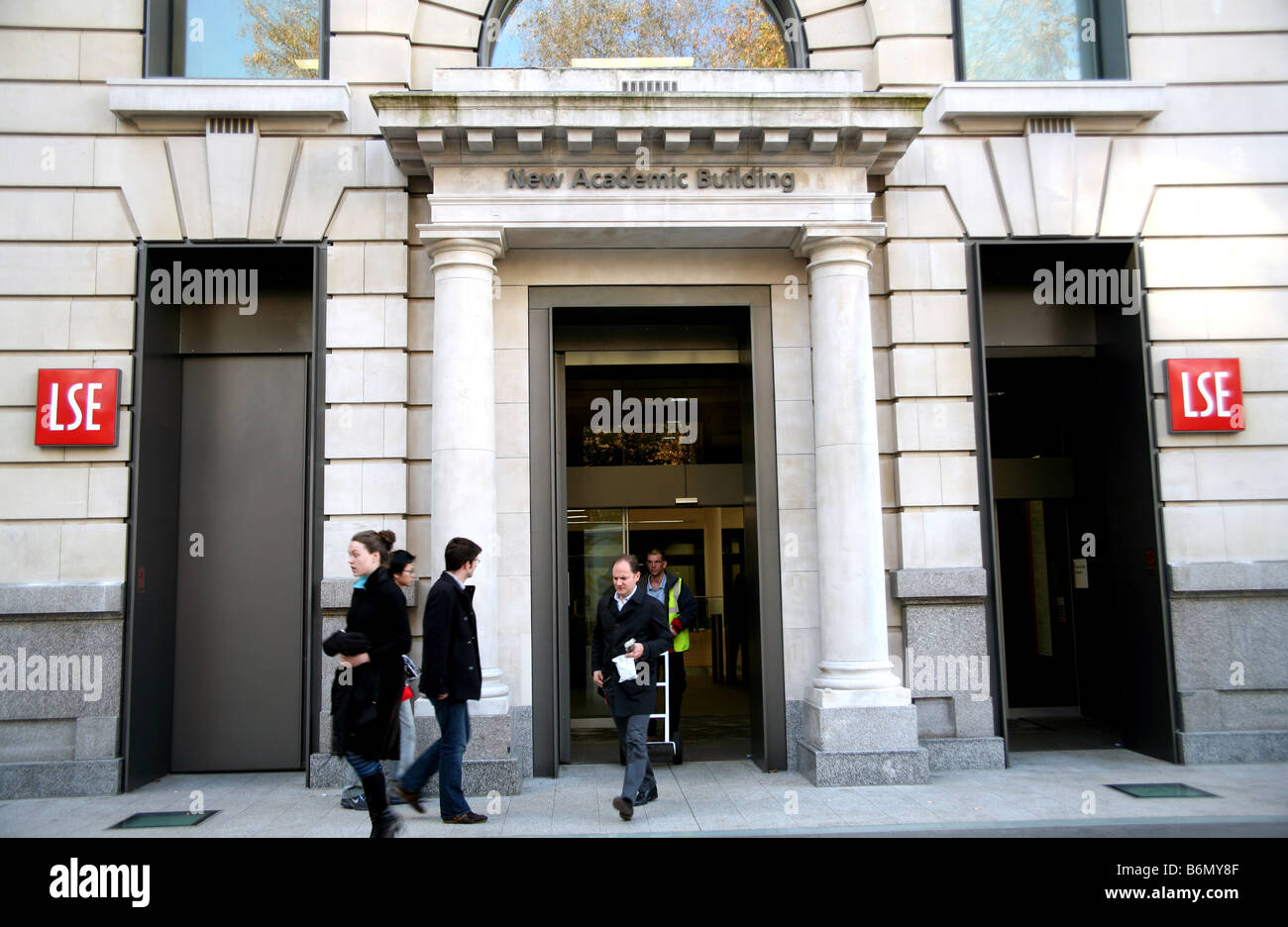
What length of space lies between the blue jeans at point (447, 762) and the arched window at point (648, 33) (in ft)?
22.8

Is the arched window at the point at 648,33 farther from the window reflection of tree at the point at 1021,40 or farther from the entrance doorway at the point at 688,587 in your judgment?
the entrance doorway at the point at 688,587

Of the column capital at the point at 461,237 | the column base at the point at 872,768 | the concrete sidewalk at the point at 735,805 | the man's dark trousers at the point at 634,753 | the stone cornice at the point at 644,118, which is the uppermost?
the stone cornice at the point at 644,118

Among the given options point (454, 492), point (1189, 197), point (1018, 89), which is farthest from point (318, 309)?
point (1189, 197)

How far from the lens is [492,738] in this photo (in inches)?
323

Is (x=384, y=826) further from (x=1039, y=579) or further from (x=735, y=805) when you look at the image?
(x=1039, y=579)

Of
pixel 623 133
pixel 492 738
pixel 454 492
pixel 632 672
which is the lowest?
pixel 492 738

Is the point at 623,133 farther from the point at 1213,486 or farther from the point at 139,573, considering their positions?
the point at 1213,486

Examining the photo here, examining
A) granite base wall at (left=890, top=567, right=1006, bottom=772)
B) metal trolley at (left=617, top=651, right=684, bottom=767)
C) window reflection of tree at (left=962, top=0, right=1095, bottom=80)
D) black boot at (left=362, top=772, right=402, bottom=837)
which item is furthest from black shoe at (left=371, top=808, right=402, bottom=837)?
window reflection of tree at (left=962, top=0, right=1095, bottom=80)

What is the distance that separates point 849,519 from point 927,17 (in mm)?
5569

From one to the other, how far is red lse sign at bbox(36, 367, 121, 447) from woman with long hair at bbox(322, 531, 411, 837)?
13.1 ft

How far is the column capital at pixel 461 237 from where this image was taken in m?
8.65

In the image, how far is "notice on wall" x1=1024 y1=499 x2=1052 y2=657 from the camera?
498 inches

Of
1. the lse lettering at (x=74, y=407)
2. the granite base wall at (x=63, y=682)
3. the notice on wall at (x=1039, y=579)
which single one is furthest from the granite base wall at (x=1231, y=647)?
the lse lettering at (x=74, y=407)

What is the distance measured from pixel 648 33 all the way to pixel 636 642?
6.77 m
